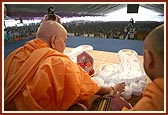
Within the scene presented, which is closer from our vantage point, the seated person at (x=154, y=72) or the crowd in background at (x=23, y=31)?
the seated person at (x=154, y=72)

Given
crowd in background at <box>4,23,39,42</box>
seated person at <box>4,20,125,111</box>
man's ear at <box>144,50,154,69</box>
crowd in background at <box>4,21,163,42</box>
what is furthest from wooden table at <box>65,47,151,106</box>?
man's ear at <box>144,50,154,69</box>

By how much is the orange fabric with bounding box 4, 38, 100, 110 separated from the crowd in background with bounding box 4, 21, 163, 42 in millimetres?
1161

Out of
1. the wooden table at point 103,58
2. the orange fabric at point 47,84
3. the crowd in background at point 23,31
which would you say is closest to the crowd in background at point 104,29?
the wooden table at point 103,58

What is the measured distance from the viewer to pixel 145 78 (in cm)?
158

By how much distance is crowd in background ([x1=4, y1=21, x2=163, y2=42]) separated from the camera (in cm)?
224

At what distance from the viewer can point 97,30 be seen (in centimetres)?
297

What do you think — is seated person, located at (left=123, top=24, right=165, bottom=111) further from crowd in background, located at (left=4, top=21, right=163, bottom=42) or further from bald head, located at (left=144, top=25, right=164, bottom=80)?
crowd in background, located at (left=4, top=21, right=163, bottom=42)

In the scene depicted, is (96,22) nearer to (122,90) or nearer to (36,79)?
(122,90)

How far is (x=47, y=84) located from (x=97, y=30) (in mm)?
2145

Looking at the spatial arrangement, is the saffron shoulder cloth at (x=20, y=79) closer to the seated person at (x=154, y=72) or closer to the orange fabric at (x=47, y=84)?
the orange fabric at (x=47, y=84)

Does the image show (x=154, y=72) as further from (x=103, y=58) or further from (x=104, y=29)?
(x=104, y=29)

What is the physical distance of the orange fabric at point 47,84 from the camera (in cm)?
91

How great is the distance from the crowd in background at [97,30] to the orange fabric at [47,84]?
1161mm

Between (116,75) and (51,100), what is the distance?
2.62ft
